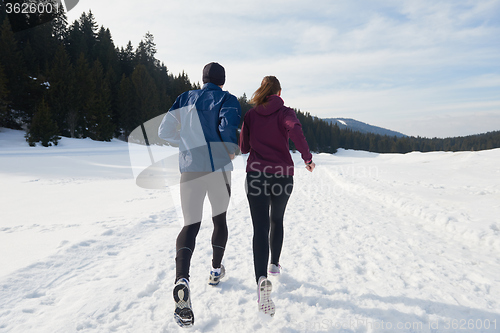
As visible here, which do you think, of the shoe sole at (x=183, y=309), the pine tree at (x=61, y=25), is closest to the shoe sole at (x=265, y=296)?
the shoe sole at (x=183, y=309)

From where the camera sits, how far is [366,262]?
3529 mm

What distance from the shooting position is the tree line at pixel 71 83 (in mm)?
27812

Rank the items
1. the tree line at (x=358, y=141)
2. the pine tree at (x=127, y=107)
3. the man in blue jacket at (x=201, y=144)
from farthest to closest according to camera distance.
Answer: the tree line at (x=358, y=141), the pine tree at (x=127, y=107), the man in blue jacket at (x=201, y=144)

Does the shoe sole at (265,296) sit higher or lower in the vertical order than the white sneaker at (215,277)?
higher

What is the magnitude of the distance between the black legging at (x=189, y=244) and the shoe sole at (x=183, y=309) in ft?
0.42

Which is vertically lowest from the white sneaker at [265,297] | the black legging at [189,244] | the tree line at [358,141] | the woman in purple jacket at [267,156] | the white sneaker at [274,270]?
Answer: the white sneaker at [274,270]

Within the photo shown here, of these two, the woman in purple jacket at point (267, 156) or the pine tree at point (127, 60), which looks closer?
the woman in purple jacket at point (267, 156)

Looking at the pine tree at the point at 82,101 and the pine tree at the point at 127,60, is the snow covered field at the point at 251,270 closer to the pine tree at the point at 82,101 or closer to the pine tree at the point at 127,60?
the pine tree at the point at 82,101

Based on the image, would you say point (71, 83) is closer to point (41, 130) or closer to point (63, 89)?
point (63, 89)

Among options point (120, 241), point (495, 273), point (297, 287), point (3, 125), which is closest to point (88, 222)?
point (120, 241)

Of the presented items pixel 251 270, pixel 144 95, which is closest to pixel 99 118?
pixel 144 95

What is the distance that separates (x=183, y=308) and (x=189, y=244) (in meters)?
0.53

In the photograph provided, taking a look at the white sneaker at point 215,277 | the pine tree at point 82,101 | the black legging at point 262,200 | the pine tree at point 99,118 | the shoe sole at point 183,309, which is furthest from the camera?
the pine tree at point 99,118

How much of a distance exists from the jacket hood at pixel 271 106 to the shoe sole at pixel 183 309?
169 centimetres
